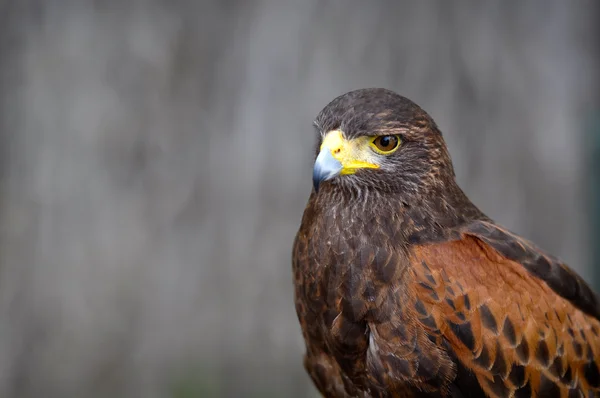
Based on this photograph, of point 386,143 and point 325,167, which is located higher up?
point 386,143

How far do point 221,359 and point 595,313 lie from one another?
2.19 m

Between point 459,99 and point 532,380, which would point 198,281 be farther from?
point 532,380

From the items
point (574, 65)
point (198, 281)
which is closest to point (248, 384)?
point (198, 281)

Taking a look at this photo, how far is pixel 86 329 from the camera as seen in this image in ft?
13.1

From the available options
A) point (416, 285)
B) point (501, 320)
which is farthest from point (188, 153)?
point (501, 320)

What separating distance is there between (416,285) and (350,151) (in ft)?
1.78

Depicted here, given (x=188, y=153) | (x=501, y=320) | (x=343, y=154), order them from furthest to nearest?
(x=188, y=153), (x=343, y=154), (x=501, y=320)

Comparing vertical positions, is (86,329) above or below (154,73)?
below

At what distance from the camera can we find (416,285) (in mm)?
2410

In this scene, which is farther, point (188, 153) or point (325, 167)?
point (188, 153)

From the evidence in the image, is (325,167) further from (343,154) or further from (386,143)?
(386,143)

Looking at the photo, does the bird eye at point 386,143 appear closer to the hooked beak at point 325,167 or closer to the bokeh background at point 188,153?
the hooked beak at point 325,167

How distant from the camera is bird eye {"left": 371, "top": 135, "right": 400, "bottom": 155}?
259 cm

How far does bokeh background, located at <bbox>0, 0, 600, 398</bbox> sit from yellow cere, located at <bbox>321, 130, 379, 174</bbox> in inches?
59.9
